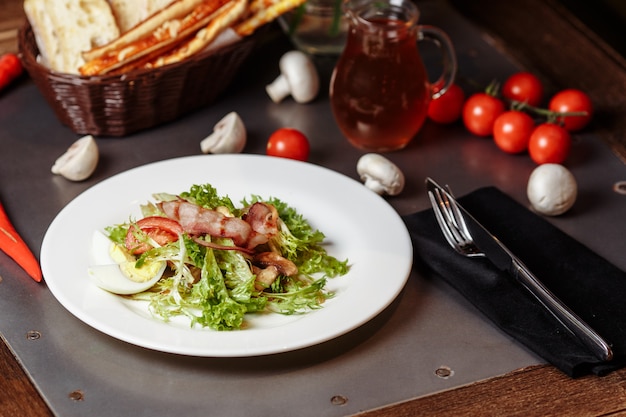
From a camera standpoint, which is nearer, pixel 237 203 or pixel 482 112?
pixel 237 203

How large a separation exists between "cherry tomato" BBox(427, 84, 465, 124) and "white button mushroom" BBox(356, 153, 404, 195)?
30 centimetres

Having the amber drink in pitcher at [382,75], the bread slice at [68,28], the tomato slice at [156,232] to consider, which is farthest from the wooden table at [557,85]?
the amber drink in pitcher at [382,75]

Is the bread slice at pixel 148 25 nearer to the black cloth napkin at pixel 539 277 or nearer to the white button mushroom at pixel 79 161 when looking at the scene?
the white button mushroom at pixel 79 161

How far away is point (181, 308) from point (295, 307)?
0.57 feet

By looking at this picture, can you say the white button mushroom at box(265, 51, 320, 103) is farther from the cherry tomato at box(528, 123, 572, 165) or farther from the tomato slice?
the tomato slice

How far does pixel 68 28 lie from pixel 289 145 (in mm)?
561

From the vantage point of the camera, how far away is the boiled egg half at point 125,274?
1.36 metres

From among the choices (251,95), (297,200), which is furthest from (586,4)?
(297,200)

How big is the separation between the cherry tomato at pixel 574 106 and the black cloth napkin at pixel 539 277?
1.25 feet

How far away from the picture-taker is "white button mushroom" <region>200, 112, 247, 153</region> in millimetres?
1835

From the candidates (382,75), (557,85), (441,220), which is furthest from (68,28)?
(557,85)

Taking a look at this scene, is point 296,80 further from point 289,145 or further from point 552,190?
point 552,190

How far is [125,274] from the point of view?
1384 mm

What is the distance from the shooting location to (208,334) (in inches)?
50.1
